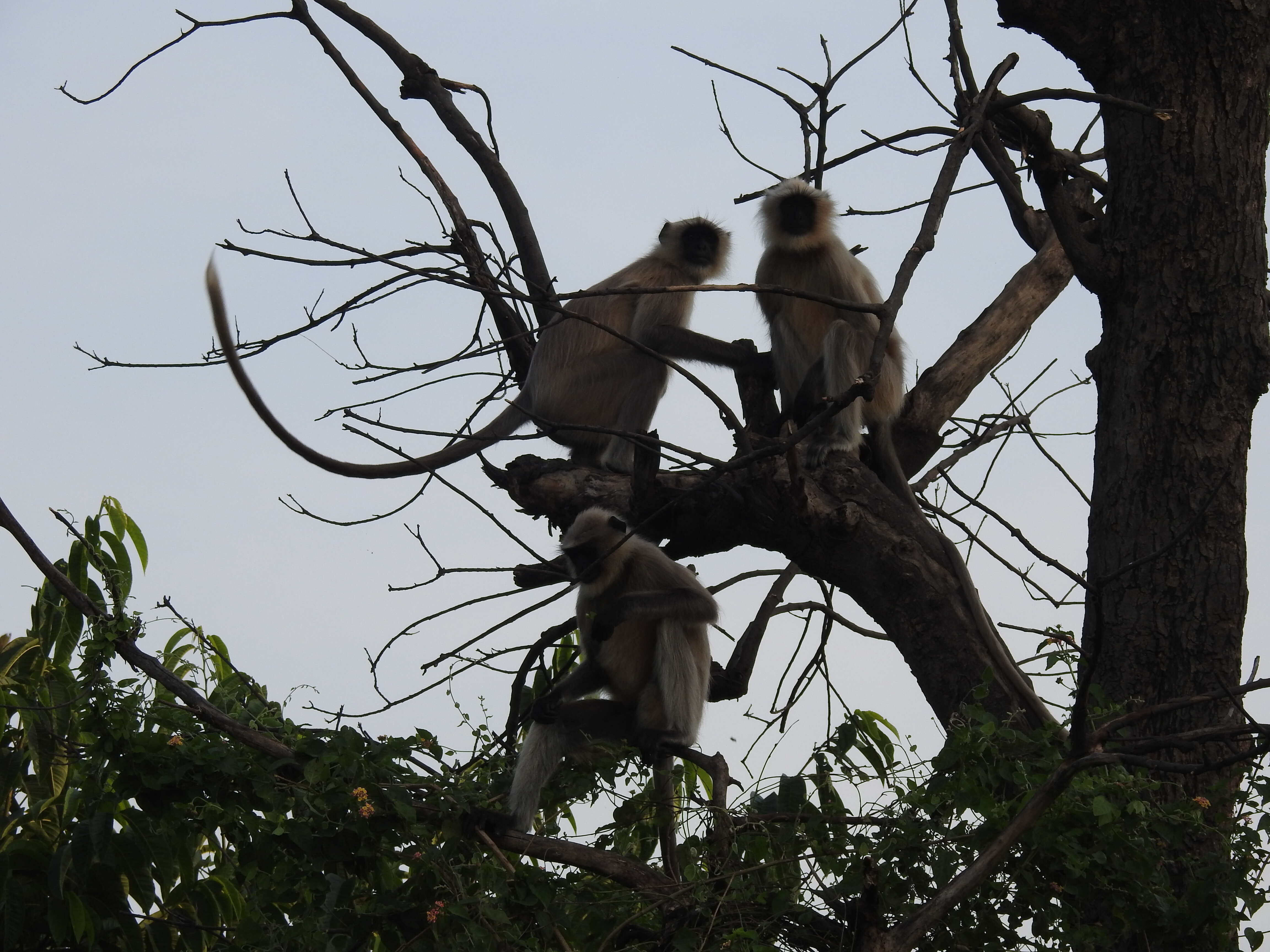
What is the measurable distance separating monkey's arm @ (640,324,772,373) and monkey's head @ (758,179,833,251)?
0.52m

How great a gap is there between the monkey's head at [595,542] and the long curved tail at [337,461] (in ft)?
1.33

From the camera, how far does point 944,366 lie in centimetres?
426

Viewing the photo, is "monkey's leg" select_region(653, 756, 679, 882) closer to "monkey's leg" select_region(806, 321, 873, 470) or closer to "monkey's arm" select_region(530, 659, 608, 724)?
"monkey's arm" select_region(530, 659, 608, 724)

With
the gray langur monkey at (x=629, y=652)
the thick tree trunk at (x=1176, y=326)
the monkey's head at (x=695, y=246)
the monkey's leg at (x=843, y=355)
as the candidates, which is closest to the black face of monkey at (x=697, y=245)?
the monkey's head at (x=695, y=246)

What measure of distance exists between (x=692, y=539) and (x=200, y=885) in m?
1.83

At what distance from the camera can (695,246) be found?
5.84 meters

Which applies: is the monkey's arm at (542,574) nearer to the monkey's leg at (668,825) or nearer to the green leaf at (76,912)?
the monkey's leg at (668,825)

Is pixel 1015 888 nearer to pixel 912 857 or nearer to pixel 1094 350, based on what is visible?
pixel 912 857

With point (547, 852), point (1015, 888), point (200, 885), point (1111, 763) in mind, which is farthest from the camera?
point (200, 885)

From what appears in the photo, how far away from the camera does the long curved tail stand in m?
2.86

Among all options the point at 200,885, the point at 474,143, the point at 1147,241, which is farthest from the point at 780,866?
the point at 474,143

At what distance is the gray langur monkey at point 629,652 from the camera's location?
12.3 ft

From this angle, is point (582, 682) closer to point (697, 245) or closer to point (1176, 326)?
point (1176, 326)

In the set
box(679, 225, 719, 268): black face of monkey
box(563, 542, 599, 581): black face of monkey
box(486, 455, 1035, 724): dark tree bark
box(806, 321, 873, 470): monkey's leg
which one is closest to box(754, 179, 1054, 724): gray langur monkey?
box(806, 321, 873, 470): monkey's leg
